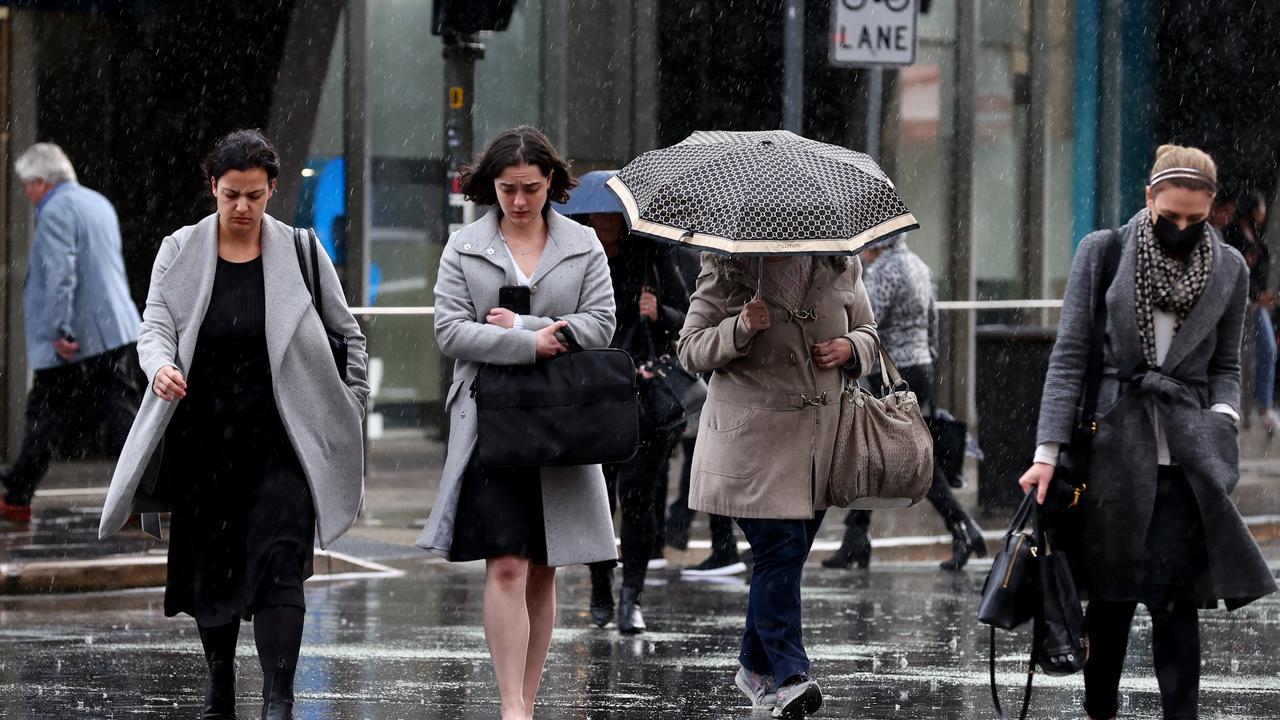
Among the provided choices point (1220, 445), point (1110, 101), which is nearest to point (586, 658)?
point (1220, 445)

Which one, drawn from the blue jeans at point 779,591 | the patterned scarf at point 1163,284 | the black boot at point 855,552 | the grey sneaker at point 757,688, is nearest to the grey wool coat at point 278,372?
the blue jeans at point 779,591

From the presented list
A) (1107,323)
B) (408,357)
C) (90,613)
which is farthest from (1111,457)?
(408,357)

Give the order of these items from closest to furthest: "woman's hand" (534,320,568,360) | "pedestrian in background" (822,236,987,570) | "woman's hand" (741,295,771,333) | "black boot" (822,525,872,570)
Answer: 1. "woman's hand" (534,320,568,360)
2. "woman's hand" (741,295,771,333)
3. "pedestrian in background" (822,236,987,570)
4. "black boot" (822,525,872,570)

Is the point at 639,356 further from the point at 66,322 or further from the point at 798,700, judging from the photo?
the point at 66,322

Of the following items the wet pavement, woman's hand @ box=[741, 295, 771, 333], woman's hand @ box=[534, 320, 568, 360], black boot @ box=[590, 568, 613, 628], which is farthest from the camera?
black boot @ box=[590, 568, 613, 628]

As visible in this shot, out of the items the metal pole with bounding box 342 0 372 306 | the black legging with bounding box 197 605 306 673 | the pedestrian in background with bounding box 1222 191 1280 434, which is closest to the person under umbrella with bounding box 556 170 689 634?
the black legging with bounding box 197 605 306 673

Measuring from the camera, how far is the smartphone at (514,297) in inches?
247

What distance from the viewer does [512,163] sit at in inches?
246

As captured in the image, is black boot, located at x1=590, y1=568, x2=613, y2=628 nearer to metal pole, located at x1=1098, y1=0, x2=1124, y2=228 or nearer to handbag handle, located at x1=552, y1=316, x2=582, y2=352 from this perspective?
handbag handle, located at x1=552, y1=316, x2=582, y2=352

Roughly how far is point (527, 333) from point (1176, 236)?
1913 mm

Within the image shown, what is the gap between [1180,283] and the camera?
6.00 metres

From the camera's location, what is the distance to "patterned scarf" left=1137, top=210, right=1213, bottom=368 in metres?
6.00

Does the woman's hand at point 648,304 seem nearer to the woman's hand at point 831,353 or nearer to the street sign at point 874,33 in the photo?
the woman's hand at point 831,353

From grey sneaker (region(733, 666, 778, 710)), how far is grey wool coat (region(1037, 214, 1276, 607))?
115 cm
